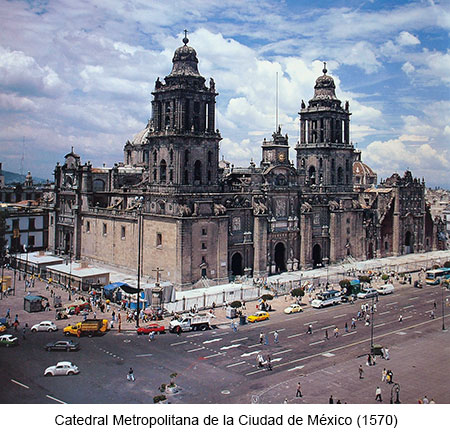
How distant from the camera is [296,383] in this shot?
4203 cm

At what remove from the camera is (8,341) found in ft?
162

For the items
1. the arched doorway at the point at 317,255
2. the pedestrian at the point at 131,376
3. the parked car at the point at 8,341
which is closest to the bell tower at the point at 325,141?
the arched doorway at the point at 317,255

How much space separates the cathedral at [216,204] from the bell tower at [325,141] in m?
0.19

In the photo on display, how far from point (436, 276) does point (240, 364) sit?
5266 cm

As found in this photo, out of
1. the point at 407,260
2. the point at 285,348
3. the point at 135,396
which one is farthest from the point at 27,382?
the point at 407,260

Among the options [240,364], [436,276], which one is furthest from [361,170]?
[240,364]

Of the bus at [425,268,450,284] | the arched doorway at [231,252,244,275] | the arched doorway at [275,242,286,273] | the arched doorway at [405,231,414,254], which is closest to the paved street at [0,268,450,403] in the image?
the arched doorway at [231,252,244,275]

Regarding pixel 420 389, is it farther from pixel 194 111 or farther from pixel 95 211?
pixel 95 211

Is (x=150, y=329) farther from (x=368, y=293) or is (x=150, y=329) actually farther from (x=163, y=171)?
(x=368, y=293)

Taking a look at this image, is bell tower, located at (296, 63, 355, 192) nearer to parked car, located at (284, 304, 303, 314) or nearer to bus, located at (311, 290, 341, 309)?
bus, located at (311, 290, 341, 309)

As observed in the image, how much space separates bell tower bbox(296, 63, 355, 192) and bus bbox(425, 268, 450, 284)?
23.4 m

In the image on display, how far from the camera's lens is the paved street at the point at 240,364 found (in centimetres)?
3900

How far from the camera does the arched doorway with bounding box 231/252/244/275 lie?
84312 mm

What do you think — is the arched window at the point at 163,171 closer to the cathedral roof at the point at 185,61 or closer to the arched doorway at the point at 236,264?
the cathedral roof at the point at 185,61
